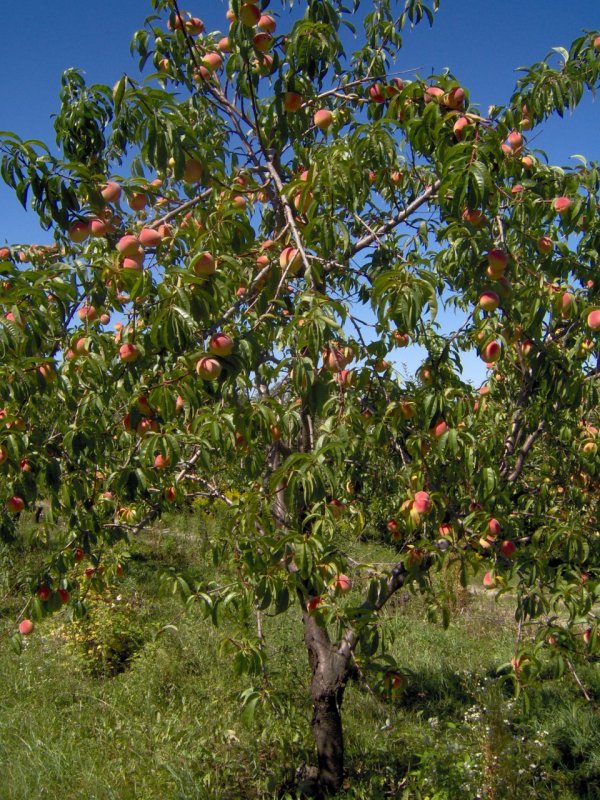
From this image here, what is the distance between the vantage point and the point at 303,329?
1.45m

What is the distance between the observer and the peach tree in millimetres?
1508

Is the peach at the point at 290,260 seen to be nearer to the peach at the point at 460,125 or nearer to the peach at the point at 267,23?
the peach at the point at 460,125

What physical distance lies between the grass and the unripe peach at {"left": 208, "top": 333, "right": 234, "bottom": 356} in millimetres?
1026

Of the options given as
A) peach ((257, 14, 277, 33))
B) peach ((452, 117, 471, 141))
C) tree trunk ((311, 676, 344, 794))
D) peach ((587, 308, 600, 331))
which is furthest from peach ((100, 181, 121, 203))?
tree trunk ((311, 676, 344, 794))

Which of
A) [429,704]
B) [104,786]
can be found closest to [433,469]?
[104,786]

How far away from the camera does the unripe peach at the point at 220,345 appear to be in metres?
1.47

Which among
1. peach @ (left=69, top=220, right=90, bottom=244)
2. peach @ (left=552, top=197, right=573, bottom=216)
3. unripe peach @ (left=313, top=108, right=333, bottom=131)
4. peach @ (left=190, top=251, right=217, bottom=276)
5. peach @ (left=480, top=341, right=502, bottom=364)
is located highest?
unripe peach @ (left=313, top=108, right=333, bottom=131)

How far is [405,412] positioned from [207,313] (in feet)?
2.35

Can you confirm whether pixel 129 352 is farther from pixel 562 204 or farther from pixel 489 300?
pixel 562 204

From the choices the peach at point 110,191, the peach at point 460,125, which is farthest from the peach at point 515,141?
the peach at point 110,191

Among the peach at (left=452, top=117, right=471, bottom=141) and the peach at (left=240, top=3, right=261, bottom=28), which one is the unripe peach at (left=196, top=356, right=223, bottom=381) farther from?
the peach at (left=240, top=3, right=261, bottom=28)

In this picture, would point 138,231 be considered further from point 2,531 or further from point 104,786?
point 104,786

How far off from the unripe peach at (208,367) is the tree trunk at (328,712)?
1.65 meters

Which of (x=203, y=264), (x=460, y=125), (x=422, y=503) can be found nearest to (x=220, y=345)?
(x=203, y=264)
